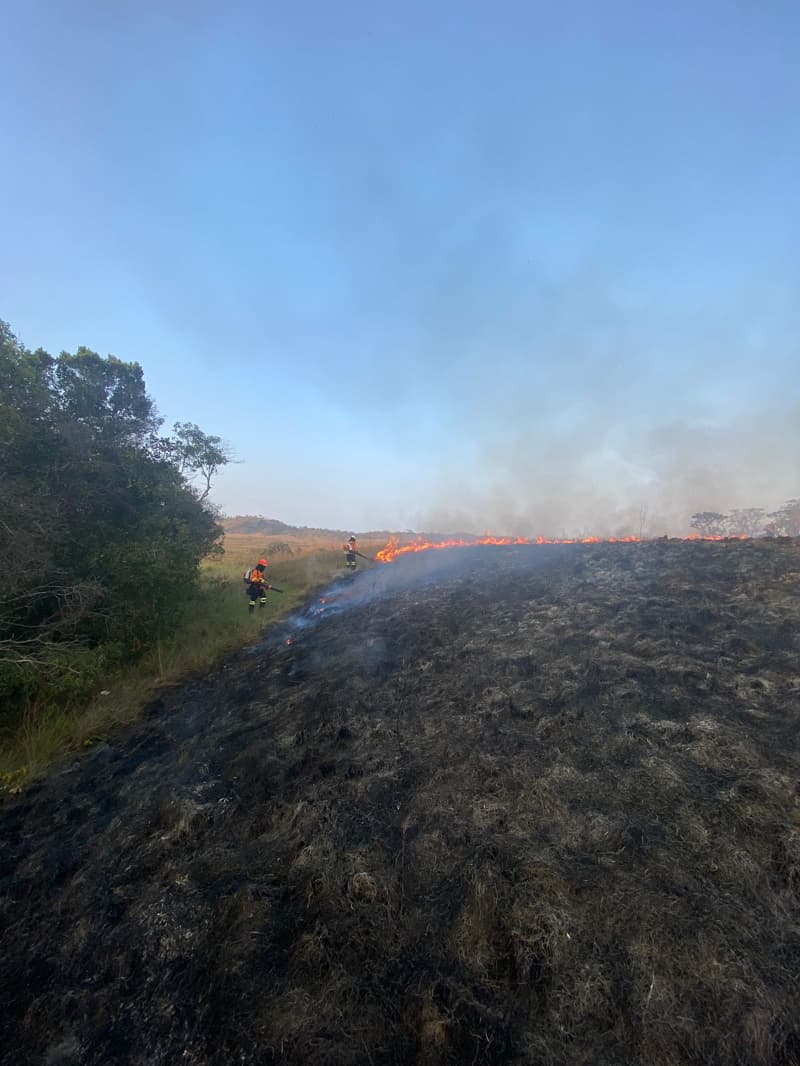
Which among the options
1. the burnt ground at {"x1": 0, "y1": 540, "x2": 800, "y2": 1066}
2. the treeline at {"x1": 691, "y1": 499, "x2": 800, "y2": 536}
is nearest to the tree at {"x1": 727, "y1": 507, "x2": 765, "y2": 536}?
the treeline at {"x1": 691, "y1": 499, "x2": 800, "y2": 536}

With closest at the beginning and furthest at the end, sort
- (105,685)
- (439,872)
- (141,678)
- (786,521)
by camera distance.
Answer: (439,872) → (105,685) → (141,678) → (786,521)

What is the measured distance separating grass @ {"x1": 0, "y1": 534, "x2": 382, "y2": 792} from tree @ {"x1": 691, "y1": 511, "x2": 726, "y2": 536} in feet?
127

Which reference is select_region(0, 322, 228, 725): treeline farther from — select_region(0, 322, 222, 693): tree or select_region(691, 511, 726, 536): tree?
select_region(691, 511, 726, 536): tree

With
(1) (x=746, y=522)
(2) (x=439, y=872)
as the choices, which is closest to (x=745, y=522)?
(1) (x=746, y=522)

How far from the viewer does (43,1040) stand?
3436mm

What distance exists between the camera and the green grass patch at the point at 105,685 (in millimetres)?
7539

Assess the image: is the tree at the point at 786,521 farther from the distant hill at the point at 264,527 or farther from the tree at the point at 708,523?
the distant hill at the point at 264,527

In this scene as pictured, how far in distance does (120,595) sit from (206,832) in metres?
7.22

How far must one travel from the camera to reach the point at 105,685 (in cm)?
967

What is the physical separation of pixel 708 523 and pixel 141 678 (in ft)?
155

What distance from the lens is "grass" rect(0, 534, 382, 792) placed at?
747cm

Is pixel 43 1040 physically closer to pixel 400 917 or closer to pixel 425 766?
pixel 400 917

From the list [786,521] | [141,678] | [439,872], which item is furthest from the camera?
[786,521]

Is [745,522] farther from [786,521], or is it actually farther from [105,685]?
[105,685]
